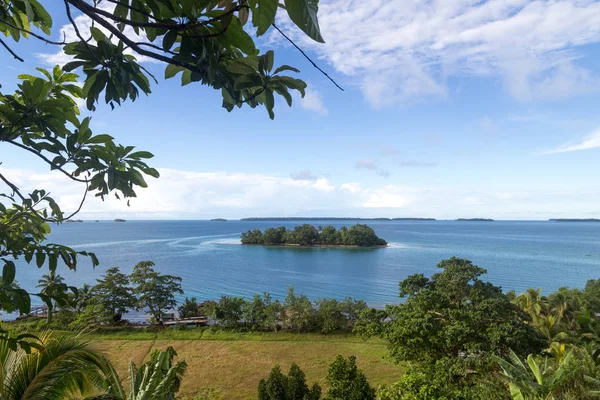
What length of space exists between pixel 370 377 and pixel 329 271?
28141 mm

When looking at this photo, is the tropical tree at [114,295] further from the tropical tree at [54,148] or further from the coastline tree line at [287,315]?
the tropical tree at [54,148]

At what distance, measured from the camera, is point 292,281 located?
36156mm

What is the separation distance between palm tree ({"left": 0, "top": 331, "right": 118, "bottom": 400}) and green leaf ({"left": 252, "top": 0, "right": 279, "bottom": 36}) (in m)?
2.89

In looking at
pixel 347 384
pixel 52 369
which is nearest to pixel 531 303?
pixel 347 384

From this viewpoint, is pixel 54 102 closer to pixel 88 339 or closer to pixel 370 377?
pixel 88 339

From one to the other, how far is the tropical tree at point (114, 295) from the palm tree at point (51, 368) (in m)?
19.9

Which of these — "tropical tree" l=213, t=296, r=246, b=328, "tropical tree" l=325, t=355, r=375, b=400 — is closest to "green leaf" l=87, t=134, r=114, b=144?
"tropical tree" l=325, t=355, r=375, b=400

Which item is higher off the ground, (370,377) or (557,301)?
(557,301)

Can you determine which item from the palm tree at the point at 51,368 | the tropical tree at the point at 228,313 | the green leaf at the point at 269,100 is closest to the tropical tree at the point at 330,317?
the tropical tree at the point at 228,313

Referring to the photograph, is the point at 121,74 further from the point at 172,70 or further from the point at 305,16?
the point at 305,16

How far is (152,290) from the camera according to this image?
826 inches

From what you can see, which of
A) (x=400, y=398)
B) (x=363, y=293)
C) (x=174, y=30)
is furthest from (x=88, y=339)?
(x=363, y=293)

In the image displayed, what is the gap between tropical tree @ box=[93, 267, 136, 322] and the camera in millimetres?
20688

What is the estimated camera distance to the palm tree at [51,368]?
2.74 metres
